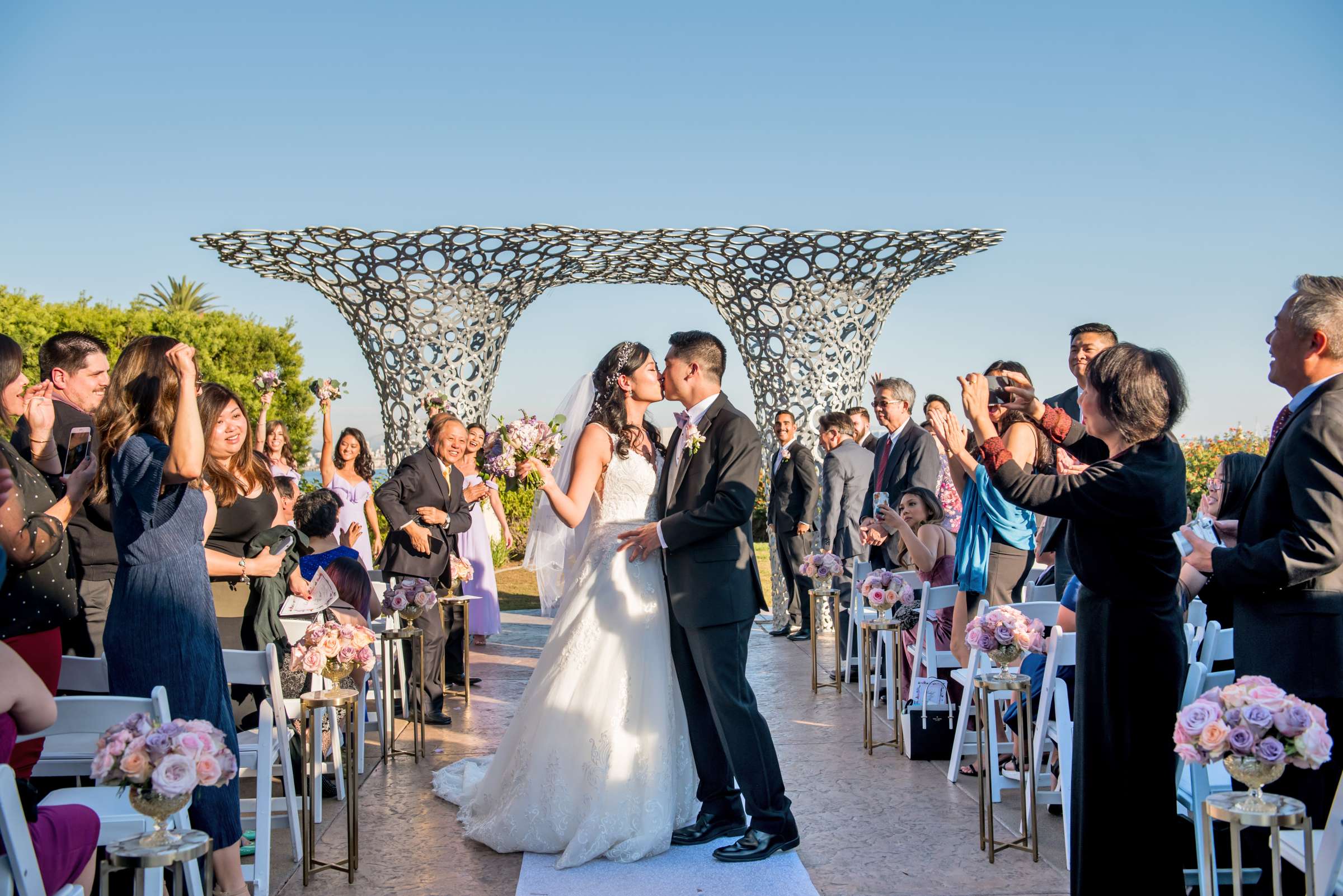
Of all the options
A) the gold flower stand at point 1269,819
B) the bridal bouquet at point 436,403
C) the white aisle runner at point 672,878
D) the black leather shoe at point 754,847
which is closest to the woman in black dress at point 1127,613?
the gold flower stand at point 1269,819

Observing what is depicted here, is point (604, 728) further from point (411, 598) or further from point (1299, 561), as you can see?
point (1299, 561)

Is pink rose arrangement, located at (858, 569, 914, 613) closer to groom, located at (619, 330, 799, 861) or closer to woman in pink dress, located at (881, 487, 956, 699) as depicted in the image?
woman in pink dress, located at (881, 487, 956, 699)

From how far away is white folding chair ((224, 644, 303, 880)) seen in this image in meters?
3.57

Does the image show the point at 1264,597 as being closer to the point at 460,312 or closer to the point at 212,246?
the point at 460,312

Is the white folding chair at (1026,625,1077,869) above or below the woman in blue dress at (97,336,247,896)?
below

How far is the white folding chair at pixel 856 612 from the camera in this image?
24.5 feet

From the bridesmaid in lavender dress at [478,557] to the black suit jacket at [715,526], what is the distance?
15.0ft

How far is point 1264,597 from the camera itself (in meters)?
3.12

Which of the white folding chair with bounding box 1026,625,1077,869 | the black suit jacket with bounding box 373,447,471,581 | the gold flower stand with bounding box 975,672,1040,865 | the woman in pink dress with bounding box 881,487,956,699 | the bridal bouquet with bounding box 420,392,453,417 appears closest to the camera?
the white folding chair with bounding box 1026,625,1077,869

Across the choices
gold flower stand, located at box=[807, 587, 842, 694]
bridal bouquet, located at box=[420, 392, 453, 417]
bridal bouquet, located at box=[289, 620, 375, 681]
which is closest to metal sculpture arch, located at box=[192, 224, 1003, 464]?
bridal bouquet, located at box=[420, 392, 453, 417]

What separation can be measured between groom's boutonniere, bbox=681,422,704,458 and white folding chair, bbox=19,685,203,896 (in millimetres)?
2121

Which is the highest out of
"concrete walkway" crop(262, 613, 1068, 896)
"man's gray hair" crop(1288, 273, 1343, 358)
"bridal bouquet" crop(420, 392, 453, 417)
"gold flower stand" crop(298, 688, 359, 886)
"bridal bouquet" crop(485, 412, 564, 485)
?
"bridal bouquet" crop(420, 392, 453, 417)

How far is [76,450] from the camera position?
170 inches

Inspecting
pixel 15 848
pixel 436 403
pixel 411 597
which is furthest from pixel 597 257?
pixel 15 848
